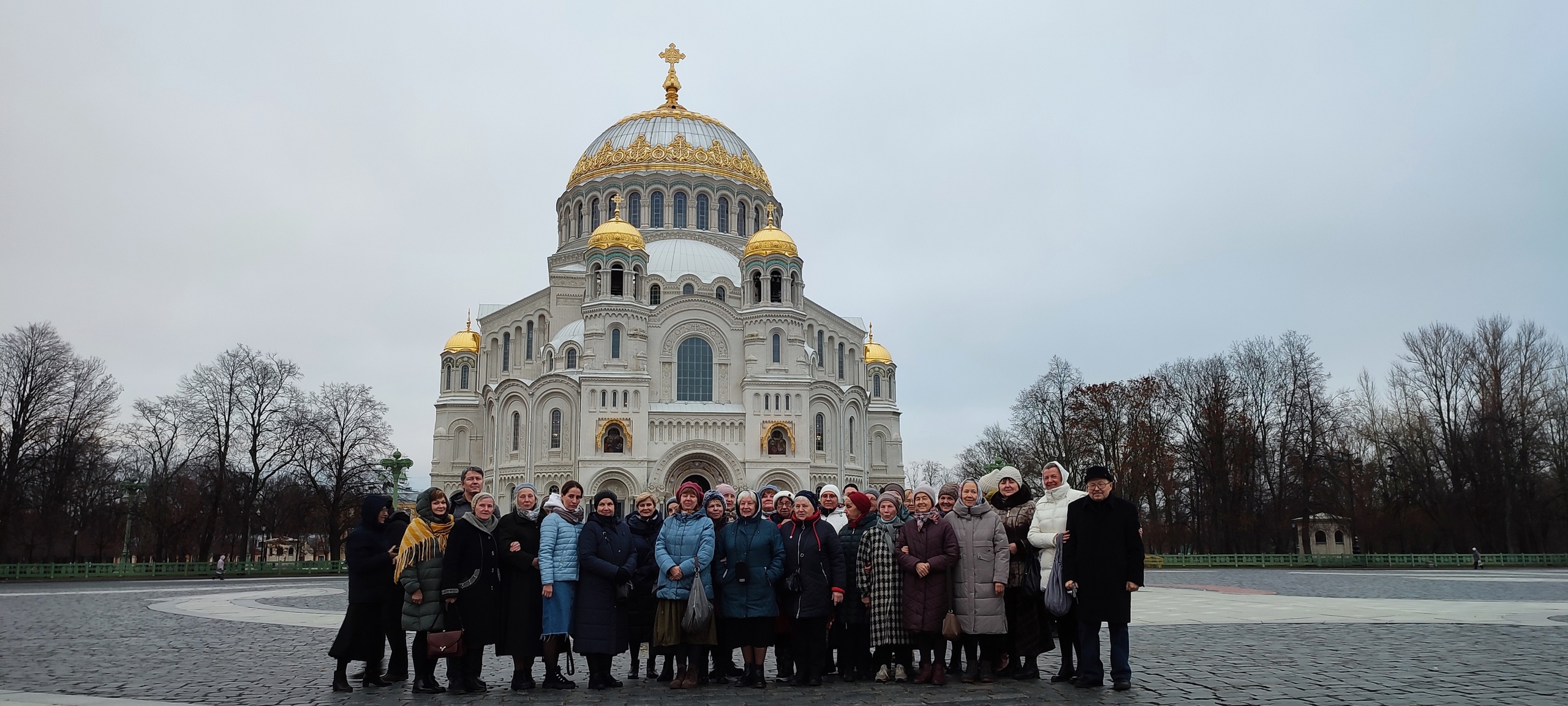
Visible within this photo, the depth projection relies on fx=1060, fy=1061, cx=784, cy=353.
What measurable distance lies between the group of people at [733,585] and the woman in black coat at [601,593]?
2 cm

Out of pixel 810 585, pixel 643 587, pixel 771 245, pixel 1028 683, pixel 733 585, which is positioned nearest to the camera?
pixel 1028 683

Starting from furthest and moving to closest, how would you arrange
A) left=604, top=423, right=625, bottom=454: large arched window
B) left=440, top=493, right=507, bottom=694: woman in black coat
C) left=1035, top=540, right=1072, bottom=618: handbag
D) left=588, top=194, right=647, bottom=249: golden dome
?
1. left=588, top=194, right=647, bottom=249: golden dome
2. left=604, top=423, right=625, bottom=454: large arched window
3. left=1035, top=540, right=1072, bottom=618: handbag
4. left=440, top=493, right=507, bottom=694: woman in black coat

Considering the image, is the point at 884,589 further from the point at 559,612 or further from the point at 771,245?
the point at 771,245

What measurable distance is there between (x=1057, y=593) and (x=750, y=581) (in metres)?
2.60

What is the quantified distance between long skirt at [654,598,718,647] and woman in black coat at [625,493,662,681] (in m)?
0.24

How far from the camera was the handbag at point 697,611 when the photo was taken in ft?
29.1

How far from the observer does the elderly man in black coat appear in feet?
27.6

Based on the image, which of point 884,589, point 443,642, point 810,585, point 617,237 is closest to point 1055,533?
point 884,589

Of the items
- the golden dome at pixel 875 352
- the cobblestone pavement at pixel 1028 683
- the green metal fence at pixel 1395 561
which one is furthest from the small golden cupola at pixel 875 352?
the cobblestone pavement at pixel 1028 683

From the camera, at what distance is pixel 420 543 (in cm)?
879

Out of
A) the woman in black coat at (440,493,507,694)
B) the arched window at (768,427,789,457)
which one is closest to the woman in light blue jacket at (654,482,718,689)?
the woman in black coat at (440,493,507,694)

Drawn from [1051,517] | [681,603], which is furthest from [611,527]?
[1051,517]

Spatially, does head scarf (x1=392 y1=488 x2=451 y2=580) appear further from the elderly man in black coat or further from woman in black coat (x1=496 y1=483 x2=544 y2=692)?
the elderly man in black coat

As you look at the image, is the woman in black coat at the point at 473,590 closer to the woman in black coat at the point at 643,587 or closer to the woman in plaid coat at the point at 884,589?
the woman in black coat at the point at 643,587
